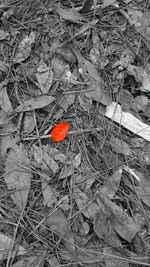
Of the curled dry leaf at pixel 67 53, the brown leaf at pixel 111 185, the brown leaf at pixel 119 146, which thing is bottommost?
the brown leaf at pixel 111 185

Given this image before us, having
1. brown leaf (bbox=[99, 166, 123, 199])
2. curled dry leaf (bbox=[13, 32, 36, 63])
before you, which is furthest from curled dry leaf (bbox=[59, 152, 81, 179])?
curled dry leaf (bbox=[13, 32, 36, 63])

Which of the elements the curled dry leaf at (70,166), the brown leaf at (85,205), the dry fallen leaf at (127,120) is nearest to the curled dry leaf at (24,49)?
the dry fallen leaf at (127,120)

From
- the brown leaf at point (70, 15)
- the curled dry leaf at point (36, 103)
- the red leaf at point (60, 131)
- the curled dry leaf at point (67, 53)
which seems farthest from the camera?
the brown leaf at point (70, 15)

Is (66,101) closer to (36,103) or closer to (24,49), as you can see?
(36,103)

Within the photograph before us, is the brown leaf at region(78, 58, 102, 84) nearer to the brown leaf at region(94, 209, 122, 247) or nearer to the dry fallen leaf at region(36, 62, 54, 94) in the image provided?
the dry fallen leaf at region(36, 62, 54, 94)

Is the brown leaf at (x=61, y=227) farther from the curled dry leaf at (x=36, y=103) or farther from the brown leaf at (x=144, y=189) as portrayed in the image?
the curled dry leaf at (x=36, y=103)

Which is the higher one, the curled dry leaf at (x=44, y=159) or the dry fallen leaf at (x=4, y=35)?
the dry fallen leaf at (x=4, y=35)

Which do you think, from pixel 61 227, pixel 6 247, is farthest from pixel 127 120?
pixel 6 247
